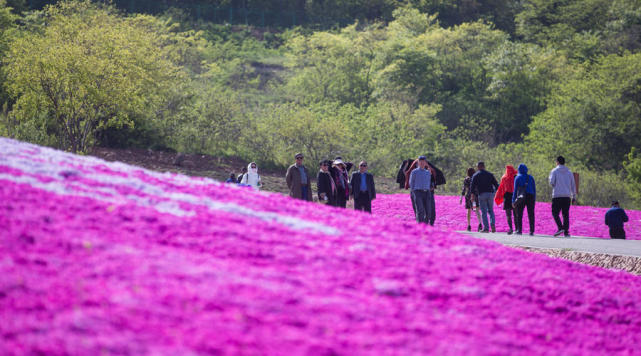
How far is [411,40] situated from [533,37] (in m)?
17.0

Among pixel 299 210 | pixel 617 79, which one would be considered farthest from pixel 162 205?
pixel 617 79

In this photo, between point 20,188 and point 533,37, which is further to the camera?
point 533,37

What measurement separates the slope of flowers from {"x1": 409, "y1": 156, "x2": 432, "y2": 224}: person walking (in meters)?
5.80

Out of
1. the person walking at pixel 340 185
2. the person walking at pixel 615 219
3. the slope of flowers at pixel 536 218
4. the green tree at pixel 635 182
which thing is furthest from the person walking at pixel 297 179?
the green tree at pixel 635 182

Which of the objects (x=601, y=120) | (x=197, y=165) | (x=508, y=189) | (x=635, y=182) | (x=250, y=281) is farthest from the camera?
(x=601, y=120)

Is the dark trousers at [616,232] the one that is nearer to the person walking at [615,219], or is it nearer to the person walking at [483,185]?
the person walking at [615,219]

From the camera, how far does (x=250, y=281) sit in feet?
21.4

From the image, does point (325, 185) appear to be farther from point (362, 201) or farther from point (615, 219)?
point (615, 219)

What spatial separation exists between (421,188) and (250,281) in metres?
11.6

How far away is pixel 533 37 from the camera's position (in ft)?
250

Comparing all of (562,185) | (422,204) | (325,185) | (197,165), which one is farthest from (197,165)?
(562,185)

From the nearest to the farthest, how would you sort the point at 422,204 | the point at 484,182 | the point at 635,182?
1. the point at 422,204
2. the point at 484,182
3. the point at 635,182

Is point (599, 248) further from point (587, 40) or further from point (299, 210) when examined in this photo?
point (587, 40)

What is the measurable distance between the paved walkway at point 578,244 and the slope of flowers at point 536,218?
17.3 feet
